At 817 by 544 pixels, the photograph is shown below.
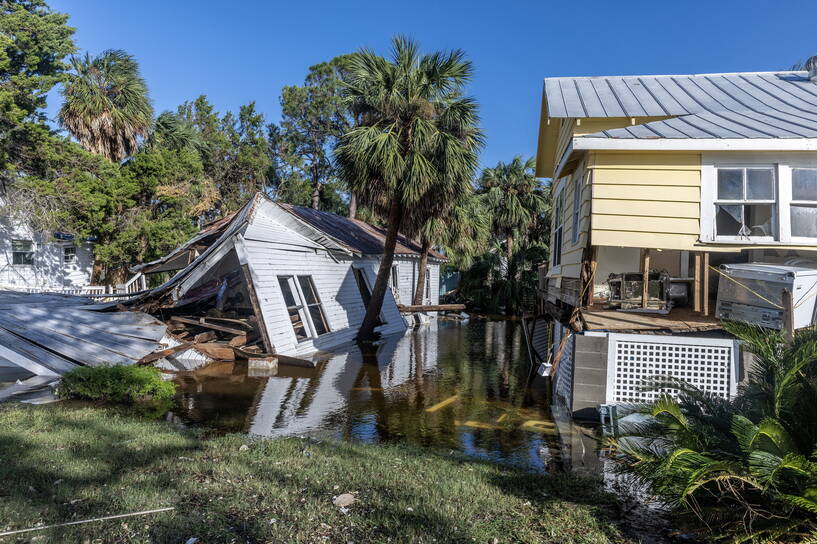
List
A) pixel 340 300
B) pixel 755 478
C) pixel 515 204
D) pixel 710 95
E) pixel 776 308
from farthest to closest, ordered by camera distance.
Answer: pixel 515 204 < pixel 340 300 < pixel 710 95 < pixel 776 308 < pixel 755 478

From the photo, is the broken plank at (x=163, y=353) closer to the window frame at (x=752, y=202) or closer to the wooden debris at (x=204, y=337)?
the wooden debris at (x=204, y=337)

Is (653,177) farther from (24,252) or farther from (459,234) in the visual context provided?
(24,252)

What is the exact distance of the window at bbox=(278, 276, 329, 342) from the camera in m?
15.1

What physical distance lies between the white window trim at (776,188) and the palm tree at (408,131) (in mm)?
7270

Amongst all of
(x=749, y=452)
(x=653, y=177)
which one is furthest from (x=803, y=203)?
(x=749, y=452)

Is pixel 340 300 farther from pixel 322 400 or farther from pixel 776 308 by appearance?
pixel 776 308

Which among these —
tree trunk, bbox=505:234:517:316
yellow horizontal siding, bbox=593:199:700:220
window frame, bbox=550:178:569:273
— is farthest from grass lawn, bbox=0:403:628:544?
tree trunk, bbox=505:234:517:316

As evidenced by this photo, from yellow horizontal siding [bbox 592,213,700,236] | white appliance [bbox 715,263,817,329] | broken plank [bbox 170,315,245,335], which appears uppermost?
yellow horizontal siding [bbox 592,213,700,236]

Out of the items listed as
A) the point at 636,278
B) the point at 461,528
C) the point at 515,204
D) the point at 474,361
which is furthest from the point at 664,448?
the point at 515,204

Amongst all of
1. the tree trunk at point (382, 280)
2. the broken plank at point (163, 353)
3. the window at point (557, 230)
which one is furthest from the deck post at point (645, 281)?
the broken plank at point (163, 353)

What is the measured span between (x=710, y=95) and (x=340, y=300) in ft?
37.3

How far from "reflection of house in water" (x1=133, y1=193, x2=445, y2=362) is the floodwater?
1.18m

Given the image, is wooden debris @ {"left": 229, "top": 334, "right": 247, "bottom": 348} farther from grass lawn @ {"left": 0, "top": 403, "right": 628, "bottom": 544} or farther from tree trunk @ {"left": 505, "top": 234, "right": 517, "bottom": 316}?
tree trunk @ {"left": 505, "top": 234, "right": 517, "bottom": 316}

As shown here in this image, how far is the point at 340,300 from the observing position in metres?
17.5
